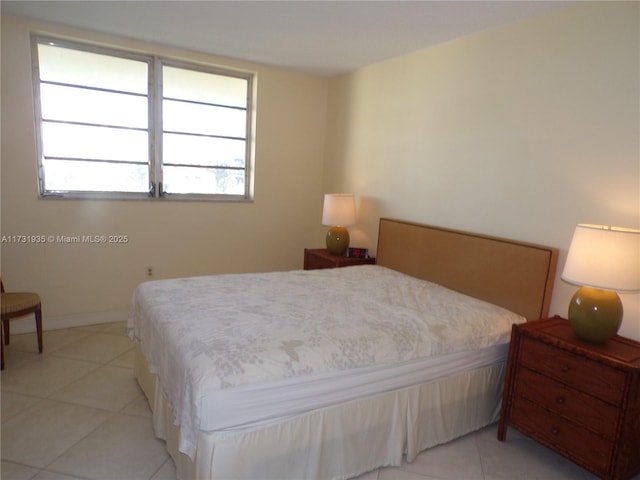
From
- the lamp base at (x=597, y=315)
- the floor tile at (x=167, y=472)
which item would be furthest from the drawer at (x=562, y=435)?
the floor tile at (x=167, y=472)

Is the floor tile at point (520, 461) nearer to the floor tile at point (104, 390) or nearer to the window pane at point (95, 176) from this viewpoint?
the floor tile at point (104, 390)

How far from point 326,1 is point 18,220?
2917 mm

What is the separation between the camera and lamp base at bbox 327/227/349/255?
393 cm

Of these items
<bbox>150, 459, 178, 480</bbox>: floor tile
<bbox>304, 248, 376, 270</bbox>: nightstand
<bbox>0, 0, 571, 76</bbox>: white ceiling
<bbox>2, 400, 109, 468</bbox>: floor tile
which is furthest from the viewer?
<bbox>304, 248, 376, 270</bbox>: nightstand

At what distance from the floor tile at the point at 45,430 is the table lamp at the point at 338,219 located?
2.29 metres

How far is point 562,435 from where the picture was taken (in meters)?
2.01

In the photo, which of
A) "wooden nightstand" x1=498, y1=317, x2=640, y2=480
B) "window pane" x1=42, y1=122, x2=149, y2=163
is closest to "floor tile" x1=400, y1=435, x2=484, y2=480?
"wooden nightstand" x1=498, y1=317, x2=640, y2=480

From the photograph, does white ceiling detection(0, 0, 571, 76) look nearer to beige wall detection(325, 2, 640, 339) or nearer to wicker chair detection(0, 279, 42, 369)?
beige wall detection(325, 2, 640, 339)

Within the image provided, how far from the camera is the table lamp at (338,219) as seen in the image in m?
3.94

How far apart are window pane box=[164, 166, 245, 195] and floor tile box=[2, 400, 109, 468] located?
2.15m

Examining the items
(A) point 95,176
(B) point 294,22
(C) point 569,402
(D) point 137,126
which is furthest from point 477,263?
(A) point 95,176

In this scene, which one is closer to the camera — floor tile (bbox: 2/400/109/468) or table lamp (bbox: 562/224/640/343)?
table lamp (bbox: 562/224/640/343)

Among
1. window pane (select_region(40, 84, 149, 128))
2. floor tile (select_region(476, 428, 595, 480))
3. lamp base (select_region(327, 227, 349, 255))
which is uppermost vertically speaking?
window pane (select_region(40, 84, 149, 128))

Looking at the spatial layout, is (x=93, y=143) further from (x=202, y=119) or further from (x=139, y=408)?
(x=139, y=408)
